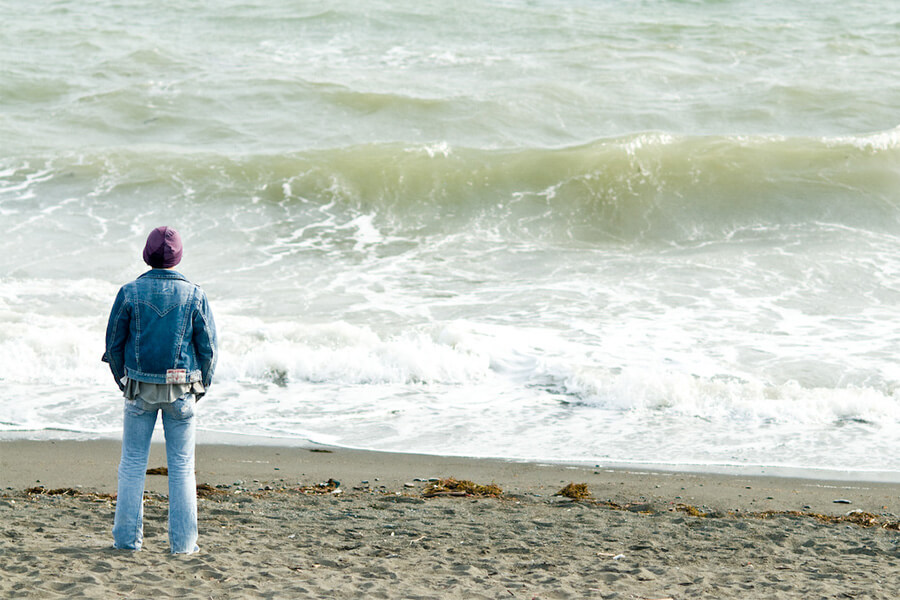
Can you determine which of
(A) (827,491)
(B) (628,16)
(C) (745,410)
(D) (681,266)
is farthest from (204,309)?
(B) (628,16)

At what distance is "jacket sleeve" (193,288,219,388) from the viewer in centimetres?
434

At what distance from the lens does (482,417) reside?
802 centimetres

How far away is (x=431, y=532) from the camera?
520cm

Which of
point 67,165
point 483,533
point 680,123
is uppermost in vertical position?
point 680,123

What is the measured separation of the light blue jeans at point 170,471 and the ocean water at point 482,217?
2841 mm

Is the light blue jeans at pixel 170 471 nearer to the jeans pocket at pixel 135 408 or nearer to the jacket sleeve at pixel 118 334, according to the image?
the jeans pocket at pixel 135 408

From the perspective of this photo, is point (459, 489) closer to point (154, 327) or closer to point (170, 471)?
point (170, 471)

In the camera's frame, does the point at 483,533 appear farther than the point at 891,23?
No

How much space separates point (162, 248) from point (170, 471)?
1.04 metres

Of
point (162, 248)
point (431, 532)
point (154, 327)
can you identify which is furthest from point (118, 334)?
point (431, 532)

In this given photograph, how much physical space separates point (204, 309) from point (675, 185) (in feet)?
44.2

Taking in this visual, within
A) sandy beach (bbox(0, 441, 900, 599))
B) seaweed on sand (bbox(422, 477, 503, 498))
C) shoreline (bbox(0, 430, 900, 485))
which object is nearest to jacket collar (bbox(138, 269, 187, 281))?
sandy beach (bbox(0, 441, 900, 599))

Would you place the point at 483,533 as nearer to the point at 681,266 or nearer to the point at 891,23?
the point at 681,266

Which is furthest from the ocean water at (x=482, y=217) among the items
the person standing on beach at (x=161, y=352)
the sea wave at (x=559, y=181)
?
the person standing on beach at (x=161, y=352)
